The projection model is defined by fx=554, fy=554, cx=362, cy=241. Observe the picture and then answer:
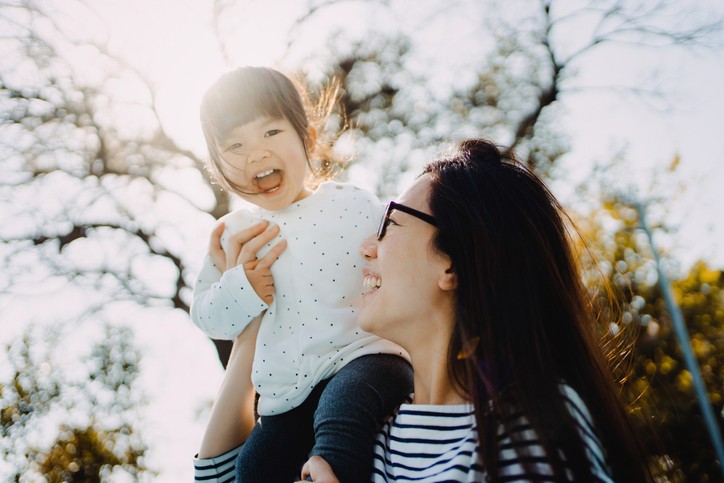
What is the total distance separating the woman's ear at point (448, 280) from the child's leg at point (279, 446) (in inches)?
22.6

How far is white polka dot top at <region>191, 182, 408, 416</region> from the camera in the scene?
6.34ft

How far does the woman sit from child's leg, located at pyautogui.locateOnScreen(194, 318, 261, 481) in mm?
619

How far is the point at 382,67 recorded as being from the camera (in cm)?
1003

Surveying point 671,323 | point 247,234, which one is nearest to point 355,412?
point 247,234

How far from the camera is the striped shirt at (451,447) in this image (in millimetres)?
1327

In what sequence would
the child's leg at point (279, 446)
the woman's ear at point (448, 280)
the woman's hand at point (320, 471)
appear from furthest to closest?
1. the child's leg at point (279, 446)
2. the woman's ear at point (448, 280)
3. the woman's hand at point (320, 471)

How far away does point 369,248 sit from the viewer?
195cm

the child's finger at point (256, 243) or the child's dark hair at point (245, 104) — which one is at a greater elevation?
the child's dark hair at point (245, 104)

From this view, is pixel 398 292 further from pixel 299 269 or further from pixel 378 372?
pixel 299 269

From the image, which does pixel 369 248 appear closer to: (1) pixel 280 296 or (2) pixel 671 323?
(1) pixel 280 296

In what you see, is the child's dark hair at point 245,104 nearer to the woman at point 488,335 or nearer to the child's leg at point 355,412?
the woman at point 488,335

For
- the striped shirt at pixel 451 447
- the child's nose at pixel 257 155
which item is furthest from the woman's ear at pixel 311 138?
the striped shirt at pixel 451 447

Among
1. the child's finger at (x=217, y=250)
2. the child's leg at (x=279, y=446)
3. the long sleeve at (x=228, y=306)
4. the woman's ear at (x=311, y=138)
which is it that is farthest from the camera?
the woman's ear at (x=311, y=138)

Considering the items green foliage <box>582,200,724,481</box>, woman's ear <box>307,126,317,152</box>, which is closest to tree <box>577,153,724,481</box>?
green foliage <box>582,200,724,481</box>
